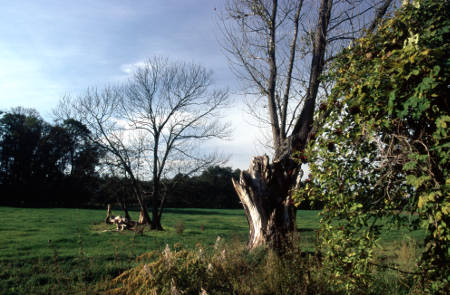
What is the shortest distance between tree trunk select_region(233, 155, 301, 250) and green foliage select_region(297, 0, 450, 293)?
365cm

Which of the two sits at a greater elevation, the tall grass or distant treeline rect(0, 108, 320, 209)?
distant treeline rect(0, 108, 320, 209)

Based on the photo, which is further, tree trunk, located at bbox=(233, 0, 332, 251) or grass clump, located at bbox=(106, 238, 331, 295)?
tree trunk, located at bbox=(233, 0, 332, 251)

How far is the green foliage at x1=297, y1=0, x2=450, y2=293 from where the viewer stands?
2.85 meters

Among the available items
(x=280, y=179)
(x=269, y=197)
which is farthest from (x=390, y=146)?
(x=269, y=197)

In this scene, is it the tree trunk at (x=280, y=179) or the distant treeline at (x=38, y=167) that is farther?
the distant treeline at (x=38, y=167)

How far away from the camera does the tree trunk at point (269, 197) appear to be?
298 inches

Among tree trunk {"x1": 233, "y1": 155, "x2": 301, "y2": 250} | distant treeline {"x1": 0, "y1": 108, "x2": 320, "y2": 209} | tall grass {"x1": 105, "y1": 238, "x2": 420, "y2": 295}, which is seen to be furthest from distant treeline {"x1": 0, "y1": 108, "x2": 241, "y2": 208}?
tall grass {"x1": 105, "y1": 238, "x2": 420, "y2": 295}

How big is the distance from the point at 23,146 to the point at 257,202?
4509 cm

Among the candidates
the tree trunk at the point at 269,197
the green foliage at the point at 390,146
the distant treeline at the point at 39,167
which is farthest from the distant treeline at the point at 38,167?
the green foliage at the point at 390,146

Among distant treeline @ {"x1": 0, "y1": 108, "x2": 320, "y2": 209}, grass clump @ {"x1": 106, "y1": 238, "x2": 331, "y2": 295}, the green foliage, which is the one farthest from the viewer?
distant treeline @ {"x1": 0, "y1": 108, "x2": 320, "y2": 209}

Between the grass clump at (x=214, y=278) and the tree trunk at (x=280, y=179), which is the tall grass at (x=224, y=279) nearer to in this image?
the grass clump at (x=214, y=278)

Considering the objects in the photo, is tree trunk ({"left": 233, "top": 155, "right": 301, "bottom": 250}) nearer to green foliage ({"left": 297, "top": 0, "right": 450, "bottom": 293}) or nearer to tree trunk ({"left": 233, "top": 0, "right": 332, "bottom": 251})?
tree trunk ({"left": 233, "top": 0, "right": 332, "bottom": 251})

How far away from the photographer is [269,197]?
7688 millimetres

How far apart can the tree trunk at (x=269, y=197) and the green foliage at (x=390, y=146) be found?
3.65 meters
